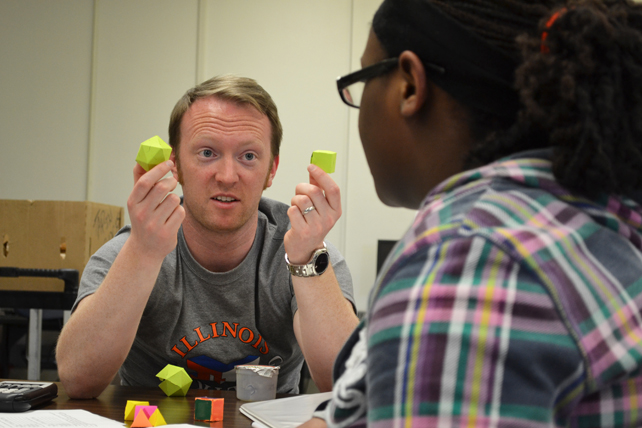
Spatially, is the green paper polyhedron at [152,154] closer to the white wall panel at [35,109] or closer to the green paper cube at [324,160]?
the green paper cube at [324,160]

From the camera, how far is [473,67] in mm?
585

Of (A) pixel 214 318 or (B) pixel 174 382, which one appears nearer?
(B) pixel 174 382

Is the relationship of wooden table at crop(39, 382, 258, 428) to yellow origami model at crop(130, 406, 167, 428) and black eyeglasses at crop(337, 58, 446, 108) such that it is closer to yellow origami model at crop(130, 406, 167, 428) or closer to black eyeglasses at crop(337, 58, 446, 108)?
yellow origami model at crop(130, 406, 167, 428)

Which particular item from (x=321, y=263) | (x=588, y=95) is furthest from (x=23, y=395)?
(x=588, y=95)

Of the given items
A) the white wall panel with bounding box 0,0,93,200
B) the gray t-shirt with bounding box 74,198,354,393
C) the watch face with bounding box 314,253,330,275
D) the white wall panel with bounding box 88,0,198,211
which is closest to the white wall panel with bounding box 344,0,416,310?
the white wall panel with bounding box 88,0,198,211

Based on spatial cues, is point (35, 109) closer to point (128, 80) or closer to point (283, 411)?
point (128, 80)

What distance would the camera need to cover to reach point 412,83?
628 mm

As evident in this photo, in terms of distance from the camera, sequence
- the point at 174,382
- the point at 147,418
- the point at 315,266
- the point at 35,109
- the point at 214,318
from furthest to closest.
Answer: the point at 35,109, the point at 214,318, the point at 315,266, the point at 174,382, the point at 147,418

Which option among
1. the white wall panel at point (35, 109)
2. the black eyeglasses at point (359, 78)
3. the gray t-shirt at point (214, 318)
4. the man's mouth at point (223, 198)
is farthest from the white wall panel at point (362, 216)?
the black eyeglasses at point (359, 78)

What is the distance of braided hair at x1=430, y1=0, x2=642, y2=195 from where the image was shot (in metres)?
0.47

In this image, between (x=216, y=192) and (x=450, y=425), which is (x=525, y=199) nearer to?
(x=450, y=425)

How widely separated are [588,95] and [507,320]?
213 mm

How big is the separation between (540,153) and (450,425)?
266 mm

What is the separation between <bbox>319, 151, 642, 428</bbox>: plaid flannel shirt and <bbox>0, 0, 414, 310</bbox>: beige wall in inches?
148
